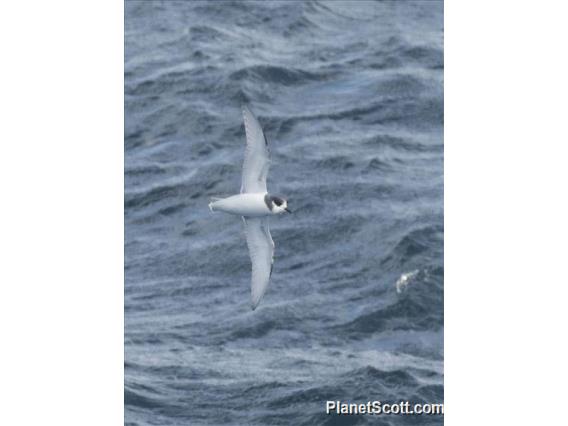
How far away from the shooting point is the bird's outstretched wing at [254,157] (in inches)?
922

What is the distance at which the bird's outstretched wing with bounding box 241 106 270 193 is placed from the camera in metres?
23.4

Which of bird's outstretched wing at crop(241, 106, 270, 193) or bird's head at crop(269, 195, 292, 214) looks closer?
bird's outstretched wing at crop(241, 106, 270, 193)

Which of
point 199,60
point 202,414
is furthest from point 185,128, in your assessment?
point 202,414

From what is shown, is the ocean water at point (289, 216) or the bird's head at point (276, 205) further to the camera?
the ocean water at point (289, 216)

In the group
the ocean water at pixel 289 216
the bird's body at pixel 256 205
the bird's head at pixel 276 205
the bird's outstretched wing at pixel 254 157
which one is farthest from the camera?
the ocean water at pixel 289 216

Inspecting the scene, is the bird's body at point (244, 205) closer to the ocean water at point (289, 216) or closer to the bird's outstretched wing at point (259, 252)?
the bird's outstretched wing at point (259, 252)

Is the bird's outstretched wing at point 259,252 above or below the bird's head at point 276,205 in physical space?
below

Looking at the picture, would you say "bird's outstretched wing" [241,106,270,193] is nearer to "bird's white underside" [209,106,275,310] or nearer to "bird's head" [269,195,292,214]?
"bird's white underside" [209,106,275,310]

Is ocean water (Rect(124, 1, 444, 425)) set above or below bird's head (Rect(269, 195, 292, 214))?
below

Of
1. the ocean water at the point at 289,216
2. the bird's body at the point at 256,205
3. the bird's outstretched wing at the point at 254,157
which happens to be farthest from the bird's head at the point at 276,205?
the ocean water at the point at 289,216

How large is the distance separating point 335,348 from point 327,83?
5.91 metres

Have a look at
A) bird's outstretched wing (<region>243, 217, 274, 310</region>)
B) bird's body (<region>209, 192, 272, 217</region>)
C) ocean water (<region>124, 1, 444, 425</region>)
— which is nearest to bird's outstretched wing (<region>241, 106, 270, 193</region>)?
bird's body (<region>209, 192, 272, 217</region>)

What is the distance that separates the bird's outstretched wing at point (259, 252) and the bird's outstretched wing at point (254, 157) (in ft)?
2.16

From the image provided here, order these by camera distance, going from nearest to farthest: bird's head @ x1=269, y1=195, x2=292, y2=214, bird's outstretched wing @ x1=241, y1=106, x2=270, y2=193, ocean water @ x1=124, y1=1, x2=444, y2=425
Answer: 1. bird's outstretched wing @ x1=241, y1=106, x2=270, y2=193
2. bird's head @ x1=269, y1=195, x2=292, y2=214
3. ocean water @ x1=124, y1=1, x2=444, y2=425
